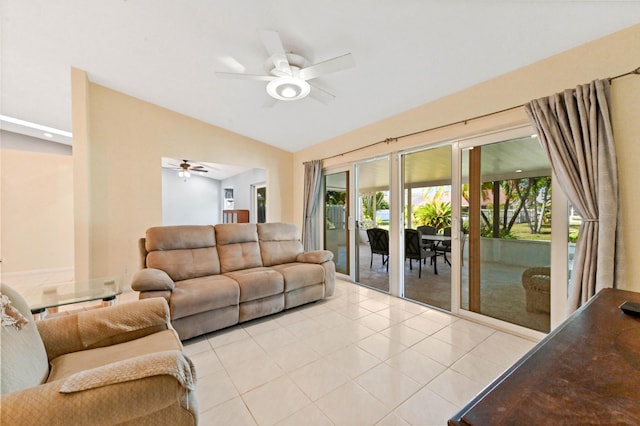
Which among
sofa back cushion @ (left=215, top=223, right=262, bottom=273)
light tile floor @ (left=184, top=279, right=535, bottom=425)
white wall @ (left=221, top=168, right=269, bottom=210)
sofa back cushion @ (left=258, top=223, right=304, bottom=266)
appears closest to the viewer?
light tile floor @ (left=184, top=279, right=535, bottom=425)

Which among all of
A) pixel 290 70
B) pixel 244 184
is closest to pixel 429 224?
pixel 290 70

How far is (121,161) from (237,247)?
2.25 meters

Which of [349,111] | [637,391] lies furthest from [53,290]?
[349,111]

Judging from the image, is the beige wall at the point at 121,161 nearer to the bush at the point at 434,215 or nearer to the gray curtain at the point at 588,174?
the gray curtain at the point at 588,174

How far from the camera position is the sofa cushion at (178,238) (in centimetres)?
270

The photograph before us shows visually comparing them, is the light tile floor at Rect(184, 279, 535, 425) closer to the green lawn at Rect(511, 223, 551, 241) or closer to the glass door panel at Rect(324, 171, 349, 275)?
the green lawn at Rect(511, 223, 551, 241)

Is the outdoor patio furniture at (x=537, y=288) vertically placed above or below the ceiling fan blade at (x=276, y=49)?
below

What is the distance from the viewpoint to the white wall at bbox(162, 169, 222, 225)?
7.38 meters

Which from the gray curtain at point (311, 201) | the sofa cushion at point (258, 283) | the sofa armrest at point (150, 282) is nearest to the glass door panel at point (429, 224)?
the gray curtain at point (311, 201)

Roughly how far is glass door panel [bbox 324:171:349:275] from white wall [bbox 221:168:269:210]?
7.87 ft

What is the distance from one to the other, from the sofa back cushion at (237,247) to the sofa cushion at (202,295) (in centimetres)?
42

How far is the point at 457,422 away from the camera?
46cm

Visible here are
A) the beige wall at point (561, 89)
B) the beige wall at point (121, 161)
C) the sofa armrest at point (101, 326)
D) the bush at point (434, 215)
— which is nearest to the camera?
the sofa armrest at point (101, 326)

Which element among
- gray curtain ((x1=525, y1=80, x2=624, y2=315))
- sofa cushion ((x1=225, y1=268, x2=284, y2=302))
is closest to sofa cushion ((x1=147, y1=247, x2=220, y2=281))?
sofa cushion ((x1=225, y1=268, x2=284, y2=302))
